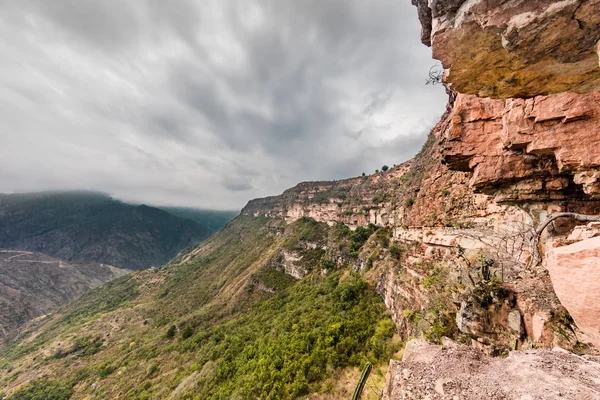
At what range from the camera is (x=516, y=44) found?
415 cm

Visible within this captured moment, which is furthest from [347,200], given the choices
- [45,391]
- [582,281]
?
[45,391]

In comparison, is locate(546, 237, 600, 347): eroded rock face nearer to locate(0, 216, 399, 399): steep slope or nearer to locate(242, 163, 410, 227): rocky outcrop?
locate(0, 216, 399, 399): steep slope

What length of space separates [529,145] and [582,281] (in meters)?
5.63

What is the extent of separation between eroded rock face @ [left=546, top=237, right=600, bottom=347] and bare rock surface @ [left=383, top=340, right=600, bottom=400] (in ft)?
2.34

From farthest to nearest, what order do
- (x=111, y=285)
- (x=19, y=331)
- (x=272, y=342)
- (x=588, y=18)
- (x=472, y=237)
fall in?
(x=111, y=285) → (x=19, y=331) → (x=272, y=342) → (x=472, y=237) → (x=588, y=18)

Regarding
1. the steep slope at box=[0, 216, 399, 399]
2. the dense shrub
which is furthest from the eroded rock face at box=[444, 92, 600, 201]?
the dense shrub

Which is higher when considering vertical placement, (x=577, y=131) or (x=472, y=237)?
(x=577, y=131)

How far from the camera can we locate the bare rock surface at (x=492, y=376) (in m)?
3.04

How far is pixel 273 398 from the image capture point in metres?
18.4

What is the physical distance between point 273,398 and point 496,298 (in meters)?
19.9

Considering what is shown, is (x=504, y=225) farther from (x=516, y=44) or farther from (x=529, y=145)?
(x=516, y=44)

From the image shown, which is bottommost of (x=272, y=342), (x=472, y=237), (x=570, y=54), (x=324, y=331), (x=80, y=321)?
(x=80, y=321)

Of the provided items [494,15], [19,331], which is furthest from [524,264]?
[19,331]

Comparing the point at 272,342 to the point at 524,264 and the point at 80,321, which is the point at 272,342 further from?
the point at 80,321
